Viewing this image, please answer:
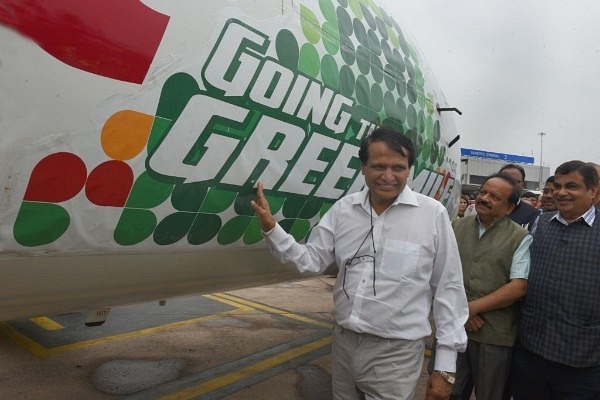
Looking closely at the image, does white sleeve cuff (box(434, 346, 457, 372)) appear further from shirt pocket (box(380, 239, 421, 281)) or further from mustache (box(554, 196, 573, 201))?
mustache (box(554, 196, 573, 201))

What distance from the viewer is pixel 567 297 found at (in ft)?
7.30

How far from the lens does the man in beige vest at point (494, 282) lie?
94.4 inches

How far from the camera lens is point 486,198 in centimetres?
253

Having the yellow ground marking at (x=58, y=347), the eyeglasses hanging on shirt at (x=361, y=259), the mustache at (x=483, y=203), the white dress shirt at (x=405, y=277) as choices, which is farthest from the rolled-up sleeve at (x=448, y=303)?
the yellow ground marking at (x=58, y=347)

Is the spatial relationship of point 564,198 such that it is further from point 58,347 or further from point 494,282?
point 58,347

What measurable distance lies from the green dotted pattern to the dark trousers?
126cm

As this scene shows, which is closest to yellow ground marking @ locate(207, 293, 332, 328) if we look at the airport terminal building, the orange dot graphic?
the orange dot graphic

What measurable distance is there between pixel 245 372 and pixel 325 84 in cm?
264

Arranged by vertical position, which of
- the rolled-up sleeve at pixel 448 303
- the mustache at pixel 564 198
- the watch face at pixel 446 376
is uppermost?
the mustache at pixel 564 198

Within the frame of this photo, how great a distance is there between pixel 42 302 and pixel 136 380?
2282 mm

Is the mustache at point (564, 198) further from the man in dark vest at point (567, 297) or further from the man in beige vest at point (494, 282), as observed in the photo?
the man in beige vest at point (494, 282)

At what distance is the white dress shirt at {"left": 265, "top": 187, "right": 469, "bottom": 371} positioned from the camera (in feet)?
6.08

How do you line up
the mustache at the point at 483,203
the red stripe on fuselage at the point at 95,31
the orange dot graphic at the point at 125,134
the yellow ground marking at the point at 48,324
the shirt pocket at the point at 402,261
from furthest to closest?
the yellow ground marking at the point at 48,324 → the mustache at the point at 483,203 → the shirt pocket at the point at 402,261 → the orange dot graphic at the point at 125,134 → the red stripe on fuselage at the point at 95,31

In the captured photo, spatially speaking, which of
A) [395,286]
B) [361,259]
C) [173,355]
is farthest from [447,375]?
[173,355]
